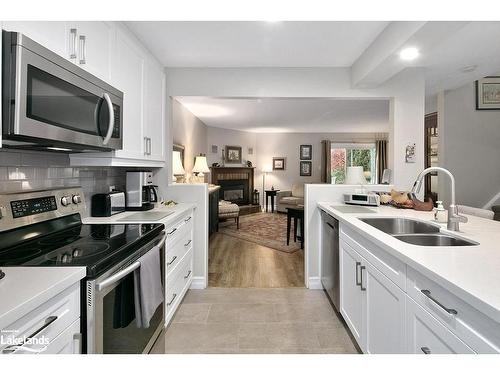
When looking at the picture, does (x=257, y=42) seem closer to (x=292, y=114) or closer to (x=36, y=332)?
(x=36, y=332)

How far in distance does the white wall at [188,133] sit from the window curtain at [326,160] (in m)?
3.58

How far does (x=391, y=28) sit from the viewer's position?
1928 millimetres

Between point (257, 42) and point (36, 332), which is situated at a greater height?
point (257, 42)

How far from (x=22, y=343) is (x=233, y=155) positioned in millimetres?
6868

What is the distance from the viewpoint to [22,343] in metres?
0.74

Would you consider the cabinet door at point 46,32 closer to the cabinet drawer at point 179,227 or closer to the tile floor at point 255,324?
the cabinet drawer at point 179,227

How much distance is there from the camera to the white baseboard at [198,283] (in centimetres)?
280

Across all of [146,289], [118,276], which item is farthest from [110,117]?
[146,289]

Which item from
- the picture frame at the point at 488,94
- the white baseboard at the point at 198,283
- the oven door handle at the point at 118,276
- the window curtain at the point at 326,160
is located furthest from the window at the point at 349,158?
the oven door handle at the point at 118,276

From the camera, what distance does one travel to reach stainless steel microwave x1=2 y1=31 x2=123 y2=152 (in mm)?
985

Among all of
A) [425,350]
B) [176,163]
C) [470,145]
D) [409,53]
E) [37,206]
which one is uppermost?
[409,53]

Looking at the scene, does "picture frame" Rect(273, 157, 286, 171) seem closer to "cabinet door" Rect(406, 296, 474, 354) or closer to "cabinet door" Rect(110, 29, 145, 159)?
"cabinet door" Rect(110, 29, 145, 159)

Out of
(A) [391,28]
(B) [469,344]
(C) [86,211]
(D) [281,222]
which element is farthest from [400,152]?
(D) [281,222]

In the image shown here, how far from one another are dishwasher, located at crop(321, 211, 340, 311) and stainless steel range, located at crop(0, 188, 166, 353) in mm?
1369
